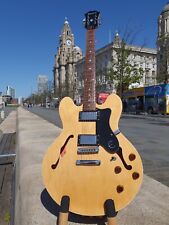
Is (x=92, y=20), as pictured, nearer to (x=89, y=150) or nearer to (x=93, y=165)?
(x=89, y=150)

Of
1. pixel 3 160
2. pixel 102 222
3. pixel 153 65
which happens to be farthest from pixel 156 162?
pixel 153 65

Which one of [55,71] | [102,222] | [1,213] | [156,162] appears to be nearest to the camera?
[102,222]

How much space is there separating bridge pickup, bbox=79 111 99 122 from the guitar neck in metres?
0.05

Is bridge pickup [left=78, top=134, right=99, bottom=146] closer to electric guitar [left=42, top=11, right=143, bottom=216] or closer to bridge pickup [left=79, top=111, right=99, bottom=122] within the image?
electric guitar [left=42, top=11, right=143, bottom=216]

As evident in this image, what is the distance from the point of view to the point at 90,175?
9.50ft

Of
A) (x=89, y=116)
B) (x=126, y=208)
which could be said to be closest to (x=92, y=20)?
(x=89, y=116)

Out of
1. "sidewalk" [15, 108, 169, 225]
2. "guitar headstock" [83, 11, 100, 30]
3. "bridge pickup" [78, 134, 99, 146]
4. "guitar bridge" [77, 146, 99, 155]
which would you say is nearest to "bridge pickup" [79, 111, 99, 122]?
"bridge pickup" [78, 134, 99, 146]

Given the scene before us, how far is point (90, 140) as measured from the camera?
295 cm

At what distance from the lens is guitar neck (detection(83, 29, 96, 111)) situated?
3.10 metres

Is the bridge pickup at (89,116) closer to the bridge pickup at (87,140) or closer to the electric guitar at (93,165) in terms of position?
the electric guitar at (93,165)

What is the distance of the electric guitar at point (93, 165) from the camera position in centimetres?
290

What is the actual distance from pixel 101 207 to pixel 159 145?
25.1 feet

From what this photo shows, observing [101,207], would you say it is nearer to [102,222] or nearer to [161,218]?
[102,222]

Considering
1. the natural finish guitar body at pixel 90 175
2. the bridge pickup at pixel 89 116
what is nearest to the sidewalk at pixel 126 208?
the natural finish guitar body at pixel 90 175
